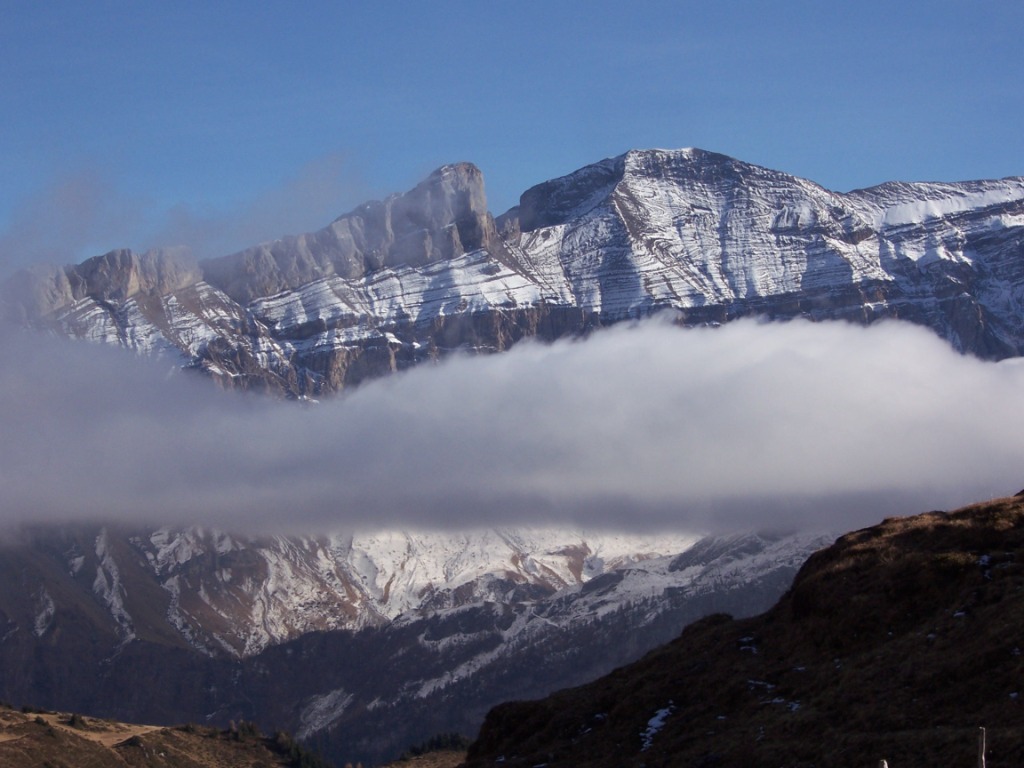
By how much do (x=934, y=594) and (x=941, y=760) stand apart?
24.8 m

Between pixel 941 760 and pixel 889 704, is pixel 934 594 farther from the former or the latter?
pixel 941 760

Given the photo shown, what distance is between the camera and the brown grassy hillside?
7800 centimetres

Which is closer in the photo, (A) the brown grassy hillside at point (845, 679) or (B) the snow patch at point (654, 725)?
(A) the brown grassy hillside at point (845, 679)

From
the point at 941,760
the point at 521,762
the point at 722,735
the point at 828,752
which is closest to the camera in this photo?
the point at 941,760

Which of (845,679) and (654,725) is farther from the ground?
(845,679)

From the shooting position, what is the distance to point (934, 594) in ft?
308

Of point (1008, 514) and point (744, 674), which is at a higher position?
point (1008, 514)

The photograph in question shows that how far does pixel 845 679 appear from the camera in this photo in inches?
3440

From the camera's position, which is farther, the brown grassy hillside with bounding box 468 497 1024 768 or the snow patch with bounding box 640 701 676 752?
the snow patch with bounding box 640 701 676 752

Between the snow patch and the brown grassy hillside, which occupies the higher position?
the brown grassy hillside

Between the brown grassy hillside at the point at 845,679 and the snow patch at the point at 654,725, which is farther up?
the brown grassy hillside at the point at 845,679

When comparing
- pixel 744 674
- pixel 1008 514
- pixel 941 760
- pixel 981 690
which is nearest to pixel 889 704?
pixel 981 690

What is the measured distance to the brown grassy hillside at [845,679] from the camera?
78.0m

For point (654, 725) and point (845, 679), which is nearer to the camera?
point (845, 679)
